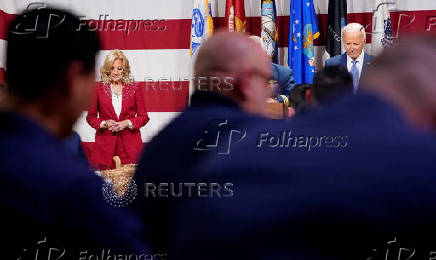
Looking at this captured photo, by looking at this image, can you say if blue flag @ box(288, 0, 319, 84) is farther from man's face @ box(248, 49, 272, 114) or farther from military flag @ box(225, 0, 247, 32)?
man's face @ box(248, 49, 272, 114)

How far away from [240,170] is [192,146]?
53 cm

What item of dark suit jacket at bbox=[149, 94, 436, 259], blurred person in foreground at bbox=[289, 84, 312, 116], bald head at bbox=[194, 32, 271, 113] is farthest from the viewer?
blurred person in foreground at bbox=[289, 84, 312, 116]

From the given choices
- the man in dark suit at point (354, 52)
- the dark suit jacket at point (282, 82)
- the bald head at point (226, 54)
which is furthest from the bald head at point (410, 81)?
the man in dark suit at point (354, 52)

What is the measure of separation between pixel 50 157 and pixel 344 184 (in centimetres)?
49

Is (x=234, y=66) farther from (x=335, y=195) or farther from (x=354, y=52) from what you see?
(x=354, y=52)

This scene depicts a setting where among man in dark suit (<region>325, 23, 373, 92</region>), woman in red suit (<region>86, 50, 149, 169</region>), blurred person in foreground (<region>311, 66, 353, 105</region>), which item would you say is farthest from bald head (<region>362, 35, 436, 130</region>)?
woman in red suit (<region>86, 50, 149, 169</region>)

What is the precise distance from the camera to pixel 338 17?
5.67 metres

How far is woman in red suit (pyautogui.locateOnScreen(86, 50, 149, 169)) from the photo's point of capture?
4988mm

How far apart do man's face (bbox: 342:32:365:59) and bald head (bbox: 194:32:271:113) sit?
133 inches

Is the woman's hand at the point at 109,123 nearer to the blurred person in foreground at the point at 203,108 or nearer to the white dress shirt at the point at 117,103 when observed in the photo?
the white dress shirt at the point at 117,103

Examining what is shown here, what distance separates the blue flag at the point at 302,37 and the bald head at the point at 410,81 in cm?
475

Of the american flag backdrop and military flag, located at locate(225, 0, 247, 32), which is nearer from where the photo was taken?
military flag, located at locate(225, 0, 247, 32)

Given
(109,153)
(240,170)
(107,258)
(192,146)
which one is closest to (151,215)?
(192,146)

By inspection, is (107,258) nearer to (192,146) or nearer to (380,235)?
(192,146)
